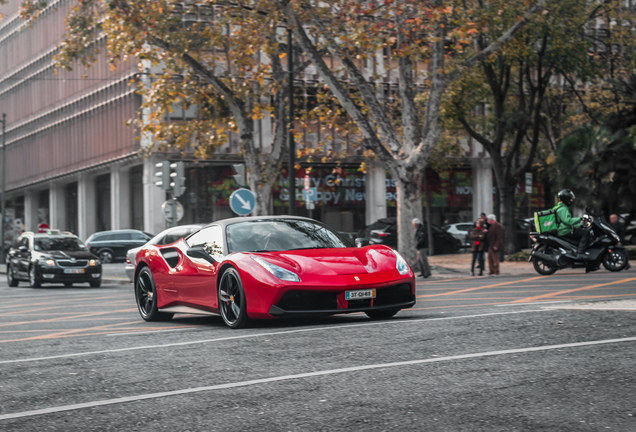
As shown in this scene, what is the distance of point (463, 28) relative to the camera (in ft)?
71.5

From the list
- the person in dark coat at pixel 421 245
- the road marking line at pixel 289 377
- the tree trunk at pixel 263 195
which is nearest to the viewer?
the road marking line at pixel 289 377

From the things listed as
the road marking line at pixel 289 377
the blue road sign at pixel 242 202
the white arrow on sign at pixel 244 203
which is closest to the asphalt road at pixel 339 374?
the road marking line at pixel 289 377

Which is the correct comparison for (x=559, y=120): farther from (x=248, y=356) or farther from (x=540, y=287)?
(x=248, y=356)

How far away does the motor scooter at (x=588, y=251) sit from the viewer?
2114 cm

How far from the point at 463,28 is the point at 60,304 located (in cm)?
1099

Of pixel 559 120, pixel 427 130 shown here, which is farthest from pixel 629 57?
pixel 427 130

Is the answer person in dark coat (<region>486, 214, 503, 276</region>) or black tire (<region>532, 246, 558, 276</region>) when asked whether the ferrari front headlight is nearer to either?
person in dark coat (<region>486, 214, 503, 276</region>)

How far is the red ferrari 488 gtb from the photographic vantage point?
31.6ft

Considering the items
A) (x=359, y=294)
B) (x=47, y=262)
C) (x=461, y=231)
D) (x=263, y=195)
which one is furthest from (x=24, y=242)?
(x=461, y=231)

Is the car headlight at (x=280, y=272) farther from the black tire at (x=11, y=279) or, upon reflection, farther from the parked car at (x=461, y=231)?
the parked car at (x=461, y=231)

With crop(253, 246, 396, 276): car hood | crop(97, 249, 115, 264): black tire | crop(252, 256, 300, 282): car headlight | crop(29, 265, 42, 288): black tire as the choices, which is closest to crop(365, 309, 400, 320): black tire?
crop(253, 246, 396, 276): car hood

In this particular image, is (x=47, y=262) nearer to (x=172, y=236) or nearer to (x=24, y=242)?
(x=24, y=242)

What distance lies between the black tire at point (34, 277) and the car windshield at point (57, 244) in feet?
2.19

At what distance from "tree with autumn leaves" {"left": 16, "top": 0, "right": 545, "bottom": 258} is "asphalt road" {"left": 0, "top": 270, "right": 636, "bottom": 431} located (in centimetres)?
1282
